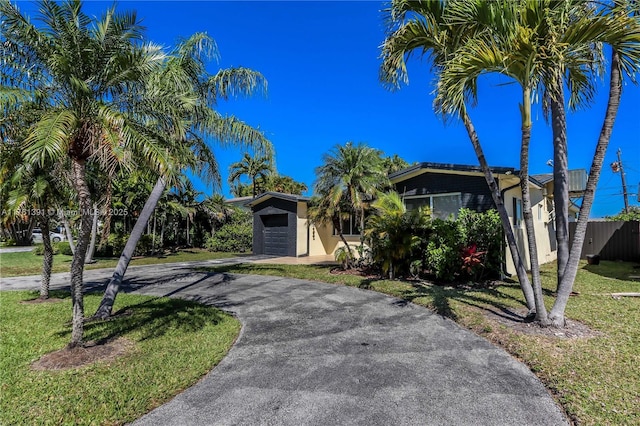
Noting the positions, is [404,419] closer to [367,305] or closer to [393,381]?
[393,381]

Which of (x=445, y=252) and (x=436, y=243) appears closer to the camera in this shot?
(x=445, y=252)

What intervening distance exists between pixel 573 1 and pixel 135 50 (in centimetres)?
636

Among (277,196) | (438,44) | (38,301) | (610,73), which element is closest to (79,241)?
(38,301)

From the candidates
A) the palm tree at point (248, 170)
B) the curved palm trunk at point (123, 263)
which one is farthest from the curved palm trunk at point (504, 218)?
the palm tree at point (248, 170)

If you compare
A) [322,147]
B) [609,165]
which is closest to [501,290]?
[322,147]

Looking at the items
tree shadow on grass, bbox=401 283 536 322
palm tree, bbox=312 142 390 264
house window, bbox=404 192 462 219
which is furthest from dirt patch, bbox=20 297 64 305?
house window, bbox=404 192 462 219

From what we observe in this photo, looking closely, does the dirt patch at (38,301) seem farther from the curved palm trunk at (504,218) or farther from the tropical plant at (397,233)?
the curved palm trunk at (504,218)

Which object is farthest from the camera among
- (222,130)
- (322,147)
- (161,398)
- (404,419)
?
(322,147)

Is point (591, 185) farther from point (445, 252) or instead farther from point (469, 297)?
point (445, 252)

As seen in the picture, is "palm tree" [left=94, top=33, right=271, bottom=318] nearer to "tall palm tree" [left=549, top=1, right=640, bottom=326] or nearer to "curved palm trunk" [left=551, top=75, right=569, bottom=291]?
"tall palm tree" [left=549, top=1, right=640, bottom=326]

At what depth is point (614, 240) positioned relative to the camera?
15.1 meters

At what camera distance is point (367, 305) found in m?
7.61

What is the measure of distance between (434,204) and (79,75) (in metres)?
10.5

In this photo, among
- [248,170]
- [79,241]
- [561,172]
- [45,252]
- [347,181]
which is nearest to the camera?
[79,241]
